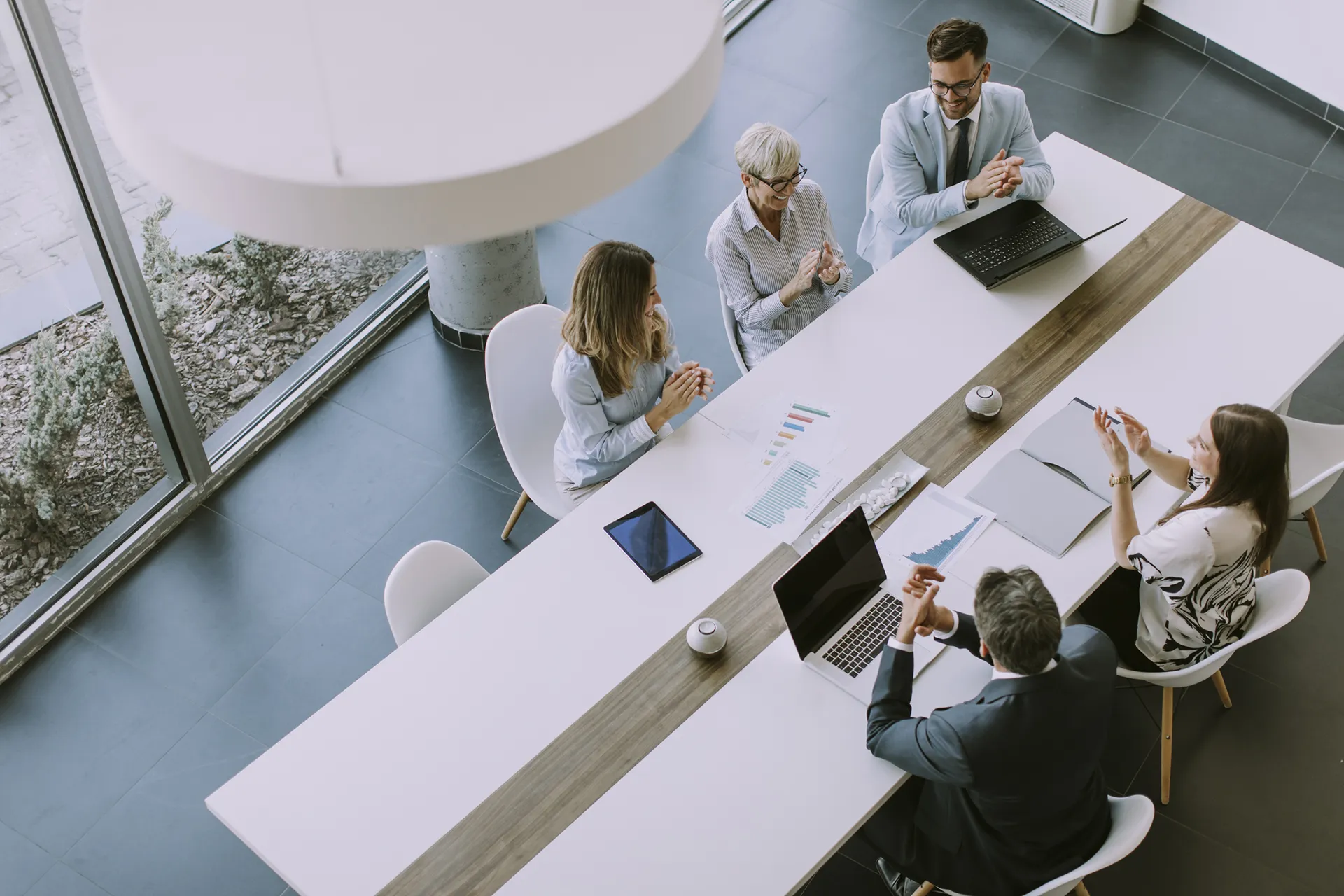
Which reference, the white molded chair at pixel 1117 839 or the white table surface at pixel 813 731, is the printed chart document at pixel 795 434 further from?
the white molded chair at pixel 1117 839

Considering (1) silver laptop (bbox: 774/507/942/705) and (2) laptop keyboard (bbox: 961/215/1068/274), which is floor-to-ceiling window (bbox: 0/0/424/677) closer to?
(1) silver laptop (bbox: 774/507/942/705)

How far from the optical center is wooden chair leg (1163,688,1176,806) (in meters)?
3.36

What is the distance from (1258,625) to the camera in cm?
308

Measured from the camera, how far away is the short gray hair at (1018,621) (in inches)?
98.6

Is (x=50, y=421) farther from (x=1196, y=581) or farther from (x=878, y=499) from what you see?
(x=1196, y=581)

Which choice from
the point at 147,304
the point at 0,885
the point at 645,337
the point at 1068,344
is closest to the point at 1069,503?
the point at 1068,344

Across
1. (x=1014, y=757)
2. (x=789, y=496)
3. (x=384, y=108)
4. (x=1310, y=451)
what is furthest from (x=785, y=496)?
(x=384, y=108)

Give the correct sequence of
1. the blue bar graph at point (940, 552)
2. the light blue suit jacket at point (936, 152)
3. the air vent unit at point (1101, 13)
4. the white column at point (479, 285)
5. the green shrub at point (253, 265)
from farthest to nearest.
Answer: the air vent unit at point (1101, 13) < the white column at point (479, 285) < the green shrub at point (253, 265) < the light blue suit jacket at point (936, 152) < the blue bar graph at point (940, 552)

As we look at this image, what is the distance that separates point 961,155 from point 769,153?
0.89 metres

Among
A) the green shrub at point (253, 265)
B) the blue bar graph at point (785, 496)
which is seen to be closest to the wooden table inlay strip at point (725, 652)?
the blue bar graph at point (785, 496)

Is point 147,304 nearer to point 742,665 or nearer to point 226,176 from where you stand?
point 742,665

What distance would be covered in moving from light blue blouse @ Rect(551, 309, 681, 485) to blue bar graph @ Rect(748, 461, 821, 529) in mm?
411

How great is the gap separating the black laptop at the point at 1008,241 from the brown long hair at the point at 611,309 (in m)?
1.15

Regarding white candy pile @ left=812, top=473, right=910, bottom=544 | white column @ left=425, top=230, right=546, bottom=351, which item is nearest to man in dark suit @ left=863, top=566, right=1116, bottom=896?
white candy pile @ left=812, top=473, right=910, bottom=544
